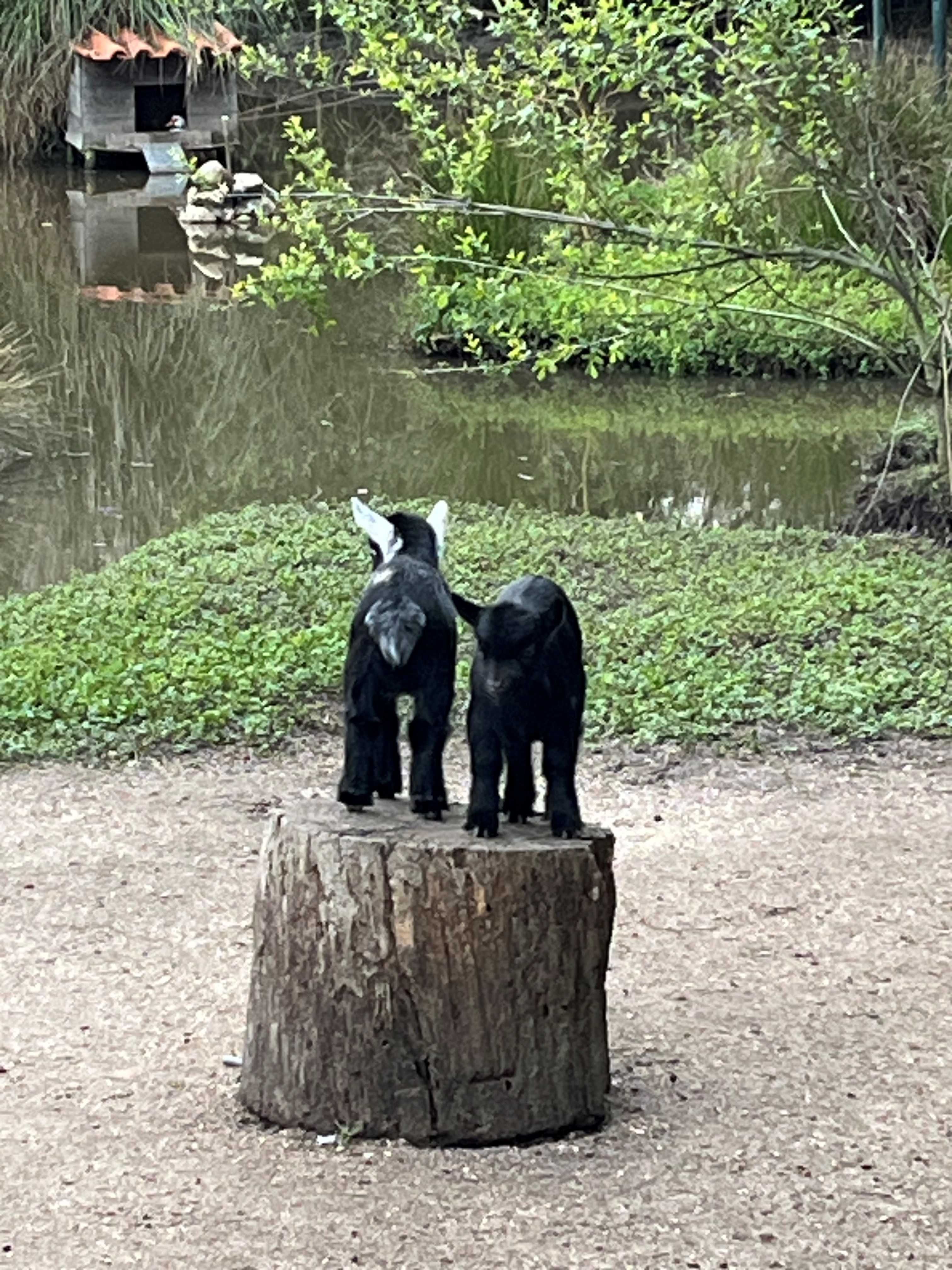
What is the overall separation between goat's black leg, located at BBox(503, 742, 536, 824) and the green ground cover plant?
3021mm

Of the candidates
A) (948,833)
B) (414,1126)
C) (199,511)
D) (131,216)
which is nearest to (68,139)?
(131,216)

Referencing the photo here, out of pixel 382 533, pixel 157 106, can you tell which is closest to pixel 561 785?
pixel 382 533

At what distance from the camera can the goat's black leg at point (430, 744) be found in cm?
440

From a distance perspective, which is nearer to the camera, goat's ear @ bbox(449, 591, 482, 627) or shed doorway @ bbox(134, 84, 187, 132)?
goat's ear @ bbox(449, 591, 482, 627)

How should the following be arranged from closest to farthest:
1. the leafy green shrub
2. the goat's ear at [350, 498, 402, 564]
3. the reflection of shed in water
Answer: the goat's ear at [350, 498, 402, 564]
the leafy green shrub
the reflection of shed in water

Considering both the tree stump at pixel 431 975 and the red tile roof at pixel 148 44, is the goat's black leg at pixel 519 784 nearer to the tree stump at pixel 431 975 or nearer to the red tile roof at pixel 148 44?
the tree stump at pixel 431 975

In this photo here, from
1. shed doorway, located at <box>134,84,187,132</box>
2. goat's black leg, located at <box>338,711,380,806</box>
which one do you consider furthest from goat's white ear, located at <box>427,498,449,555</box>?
shed doorway, located at <box>134,84,187,132</box>

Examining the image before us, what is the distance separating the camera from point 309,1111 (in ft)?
14.8

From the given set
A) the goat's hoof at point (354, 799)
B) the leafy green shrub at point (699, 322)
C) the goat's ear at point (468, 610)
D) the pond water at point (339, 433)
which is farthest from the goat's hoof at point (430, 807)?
the leafy green shrub at point (699, 322)

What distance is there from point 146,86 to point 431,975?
992 inches

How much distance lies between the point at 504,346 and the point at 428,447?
78.5 inches

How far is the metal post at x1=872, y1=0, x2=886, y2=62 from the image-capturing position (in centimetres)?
1853

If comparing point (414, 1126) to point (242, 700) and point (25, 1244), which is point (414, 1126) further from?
point (242, 700)

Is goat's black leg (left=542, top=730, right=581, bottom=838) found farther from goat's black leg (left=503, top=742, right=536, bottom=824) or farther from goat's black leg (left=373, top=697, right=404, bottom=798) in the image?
goat's black leg (left=373, top=697, right=404, bottom=798)
